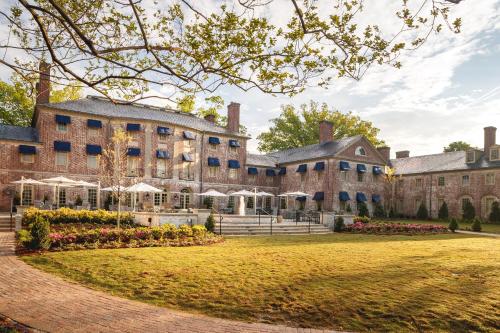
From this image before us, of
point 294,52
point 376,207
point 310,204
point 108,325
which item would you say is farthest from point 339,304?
point 376,207

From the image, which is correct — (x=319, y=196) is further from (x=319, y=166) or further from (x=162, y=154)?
(x=162, y=154)

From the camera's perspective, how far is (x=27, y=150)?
2966 centimetres

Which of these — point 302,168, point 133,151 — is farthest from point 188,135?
point 302,168

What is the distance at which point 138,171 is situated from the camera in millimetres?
34375

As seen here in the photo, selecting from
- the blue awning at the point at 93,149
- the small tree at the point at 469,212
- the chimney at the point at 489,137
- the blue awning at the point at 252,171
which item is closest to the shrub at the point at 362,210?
the small tree at the point at 469,212

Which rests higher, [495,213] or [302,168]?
[302,168]

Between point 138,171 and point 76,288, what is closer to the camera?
point 76,288

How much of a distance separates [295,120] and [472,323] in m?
54.1

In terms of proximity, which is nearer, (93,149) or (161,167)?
(93,149)

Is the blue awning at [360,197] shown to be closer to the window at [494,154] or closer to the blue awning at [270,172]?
the blue awning at [270,172]

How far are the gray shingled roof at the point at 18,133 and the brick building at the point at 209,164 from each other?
0.07 m

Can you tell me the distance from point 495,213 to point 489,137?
8.50m

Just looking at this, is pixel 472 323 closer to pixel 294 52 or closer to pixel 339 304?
pixel 339 304

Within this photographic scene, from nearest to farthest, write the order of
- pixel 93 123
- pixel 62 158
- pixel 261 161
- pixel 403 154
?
pixel 62 158, pixel 93 123, pixel 261 161, pixel 403 154
